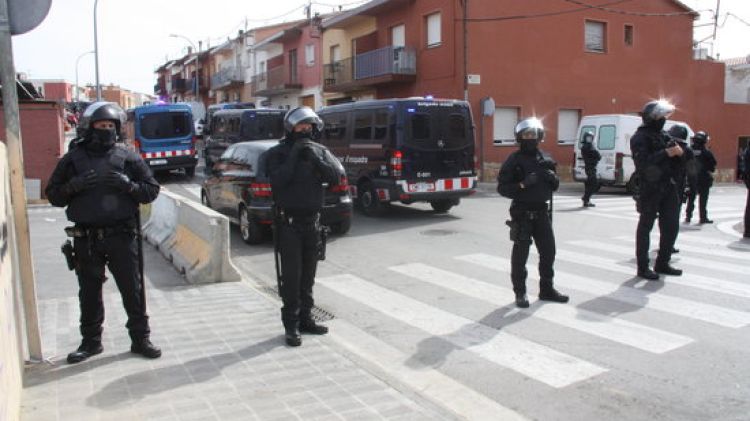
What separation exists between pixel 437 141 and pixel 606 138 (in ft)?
24.7

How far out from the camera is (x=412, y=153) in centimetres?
1199

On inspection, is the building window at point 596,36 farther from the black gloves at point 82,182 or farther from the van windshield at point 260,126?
the black gloves at point 82,182

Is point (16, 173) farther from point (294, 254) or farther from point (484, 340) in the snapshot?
point (484, 340)

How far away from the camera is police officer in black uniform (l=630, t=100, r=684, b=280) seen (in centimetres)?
705

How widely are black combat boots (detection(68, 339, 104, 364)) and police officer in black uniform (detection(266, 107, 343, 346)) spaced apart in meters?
1.34

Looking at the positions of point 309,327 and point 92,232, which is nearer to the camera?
point 92,232

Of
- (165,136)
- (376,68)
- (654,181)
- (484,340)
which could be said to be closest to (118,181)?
(484,340)

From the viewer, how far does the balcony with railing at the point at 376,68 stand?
24.1 meters

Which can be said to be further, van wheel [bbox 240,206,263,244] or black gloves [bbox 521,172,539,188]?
van wheel [bbox 240,206,263,244]

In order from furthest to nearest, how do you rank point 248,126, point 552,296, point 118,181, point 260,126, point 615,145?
point 260,126, point 248,126, point 615,145, point 552,296, point 118,181

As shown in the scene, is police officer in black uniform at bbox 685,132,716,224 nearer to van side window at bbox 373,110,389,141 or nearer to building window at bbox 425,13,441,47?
van side window at bbox 373,110,389,141

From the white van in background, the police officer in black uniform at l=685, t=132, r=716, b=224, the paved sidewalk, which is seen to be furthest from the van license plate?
the white van in background

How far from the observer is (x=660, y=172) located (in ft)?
22.9

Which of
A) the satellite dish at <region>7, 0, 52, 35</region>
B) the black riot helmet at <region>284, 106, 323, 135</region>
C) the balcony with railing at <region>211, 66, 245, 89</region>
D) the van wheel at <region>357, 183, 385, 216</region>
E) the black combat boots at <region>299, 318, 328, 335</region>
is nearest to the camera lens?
the satellite dish at <region>7, 0, 52, 35</region>
